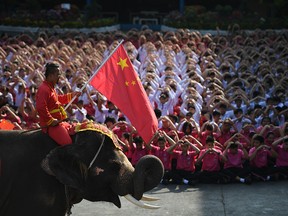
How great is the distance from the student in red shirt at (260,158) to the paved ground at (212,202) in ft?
0.60

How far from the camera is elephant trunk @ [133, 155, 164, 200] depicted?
738 cm

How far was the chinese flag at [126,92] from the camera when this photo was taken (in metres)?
8.81

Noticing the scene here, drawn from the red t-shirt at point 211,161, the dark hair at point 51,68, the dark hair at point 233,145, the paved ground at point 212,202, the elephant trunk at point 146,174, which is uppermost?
the dark hair at point 51,68

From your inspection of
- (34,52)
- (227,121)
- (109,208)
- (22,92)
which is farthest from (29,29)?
(109,208)

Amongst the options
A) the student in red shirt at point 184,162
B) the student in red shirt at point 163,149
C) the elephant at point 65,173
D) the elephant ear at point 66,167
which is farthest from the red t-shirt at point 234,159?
the elephant ear at point 66,167

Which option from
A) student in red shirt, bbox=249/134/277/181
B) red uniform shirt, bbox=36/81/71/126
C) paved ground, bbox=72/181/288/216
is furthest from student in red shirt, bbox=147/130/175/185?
red uniform shirt, bbox=36/81/71/126

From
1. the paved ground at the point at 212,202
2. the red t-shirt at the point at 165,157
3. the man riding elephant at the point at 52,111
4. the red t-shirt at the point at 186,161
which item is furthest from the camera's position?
the red t-shirt at the point at 165,157

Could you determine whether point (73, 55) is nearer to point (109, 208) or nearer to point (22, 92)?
point (22, 92)

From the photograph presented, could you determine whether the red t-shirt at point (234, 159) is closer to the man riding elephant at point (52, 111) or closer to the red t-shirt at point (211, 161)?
the red t-shirt at point (211, 161)

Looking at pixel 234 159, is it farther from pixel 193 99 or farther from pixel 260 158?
pixel 193 99

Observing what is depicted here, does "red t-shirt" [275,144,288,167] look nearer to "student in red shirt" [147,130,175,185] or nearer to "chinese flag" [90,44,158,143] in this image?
"student in red shirt" [147,130,175,185]

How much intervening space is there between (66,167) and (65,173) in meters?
0.09

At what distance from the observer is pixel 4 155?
757 centimetres

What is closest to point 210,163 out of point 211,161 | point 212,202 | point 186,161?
point 211,161
